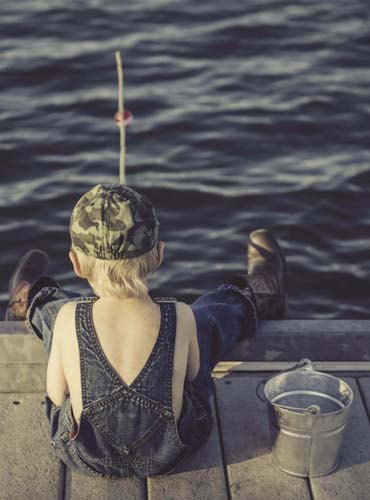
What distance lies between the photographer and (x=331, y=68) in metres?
8.91

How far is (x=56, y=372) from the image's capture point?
353 centimetres

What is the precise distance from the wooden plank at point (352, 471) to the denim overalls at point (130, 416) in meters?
0.47

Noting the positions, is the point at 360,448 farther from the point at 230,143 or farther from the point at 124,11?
the point at 124,11

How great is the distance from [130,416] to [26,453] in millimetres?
527

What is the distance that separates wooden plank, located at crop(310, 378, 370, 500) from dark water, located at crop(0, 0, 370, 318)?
2472 mm

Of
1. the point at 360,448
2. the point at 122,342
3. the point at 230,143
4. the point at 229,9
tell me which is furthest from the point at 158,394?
the point at 229,9

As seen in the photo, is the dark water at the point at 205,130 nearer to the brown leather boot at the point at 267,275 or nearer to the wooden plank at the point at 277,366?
the brown leather boot at the point at 267,275

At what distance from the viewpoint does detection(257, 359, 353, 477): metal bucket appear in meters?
3.49

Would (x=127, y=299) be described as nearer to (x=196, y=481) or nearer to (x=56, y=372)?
(x=56, y=372)

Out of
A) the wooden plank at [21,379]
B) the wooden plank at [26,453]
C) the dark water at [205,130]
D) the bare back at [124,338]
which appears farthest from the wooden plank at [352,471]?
the dark water at [205,130]

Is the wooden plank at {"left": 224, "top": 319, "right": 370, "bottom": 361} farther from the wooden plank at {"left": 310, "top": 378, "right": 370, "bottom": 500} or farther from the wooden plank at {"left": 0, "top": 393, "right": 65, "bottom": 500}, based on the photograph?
the wooden plank at {"left": 0, "top": 393, "right": 65, "bottom": 500}

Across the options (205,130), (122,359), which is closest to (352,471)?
(122,359)

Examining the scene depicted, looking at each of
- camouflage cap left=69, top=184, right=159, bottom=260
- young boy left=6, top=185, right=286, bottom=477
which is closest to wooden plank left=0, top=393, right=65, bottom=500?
young boy left=6, top=185, right=286, bottom=477

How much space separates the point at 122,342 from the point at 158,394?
0.22m
